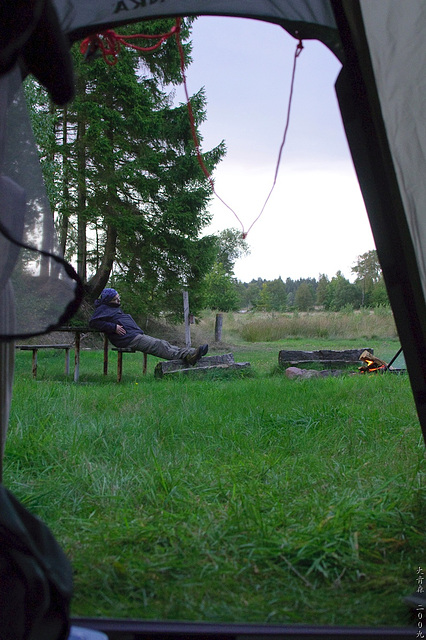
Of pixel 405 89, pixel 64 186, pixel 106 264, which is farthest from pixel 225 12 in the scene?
pixel 106 264

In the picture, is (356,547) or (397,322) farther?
(397,322)

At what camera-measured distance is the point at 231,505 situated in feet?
4.64

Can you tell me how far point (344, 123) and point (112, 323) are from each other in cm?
394

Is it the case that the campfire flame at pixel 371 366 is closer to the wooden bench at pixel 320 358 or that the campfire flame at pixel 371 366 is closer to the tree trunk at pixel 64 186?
the wooden bench at pixel 320 358

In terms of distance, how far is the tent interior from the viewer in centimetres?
88

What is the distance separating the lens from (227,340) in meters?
11.6

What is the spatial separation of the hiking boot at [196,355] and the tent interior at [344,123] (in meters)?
3.83

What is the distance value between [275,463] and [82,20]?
1.65 metres

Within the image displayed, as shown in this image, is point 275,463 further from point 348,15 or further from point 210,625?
point 348,15

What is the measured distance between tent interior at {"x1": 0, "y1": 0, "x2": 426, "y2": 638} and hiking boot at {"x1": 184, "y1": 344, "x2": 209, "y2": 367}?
3.83 m

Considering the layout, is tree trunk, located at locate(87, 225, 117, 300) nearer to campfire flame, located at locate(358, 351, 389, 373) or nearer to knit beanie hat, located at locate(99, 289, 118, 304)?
knit beanie hat, located at locate(99, 289, 118, 304)

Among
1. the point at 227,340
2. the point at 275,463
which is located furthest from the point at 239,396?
the point at 227,340

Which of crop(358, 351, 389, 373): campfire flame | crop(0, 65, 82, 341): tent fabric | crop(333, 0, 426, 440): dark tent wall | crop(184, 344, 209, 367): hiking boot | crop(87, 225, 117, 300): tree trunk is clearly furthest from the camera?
crop(87, 225, 117, 300): tree trunk

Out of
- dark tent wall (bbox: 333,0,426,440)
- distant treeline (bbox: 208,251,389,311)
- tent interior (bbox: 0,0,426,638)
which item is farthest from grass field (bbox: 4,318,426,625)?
distant treeline (bbox: 208,251,389,311)
